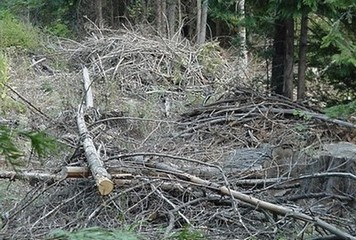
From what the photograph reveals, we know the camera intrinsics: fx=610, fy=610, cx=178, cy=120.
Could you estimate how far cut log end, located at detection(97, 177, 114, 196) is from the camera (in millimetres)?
4559

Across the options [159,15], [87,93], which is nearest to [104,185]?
[87,93]

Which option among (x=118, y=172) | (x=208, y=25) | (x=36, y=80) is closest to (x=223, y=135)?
(x=118, y=172)

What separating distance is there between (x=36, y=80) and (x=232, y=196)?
24.5 feet

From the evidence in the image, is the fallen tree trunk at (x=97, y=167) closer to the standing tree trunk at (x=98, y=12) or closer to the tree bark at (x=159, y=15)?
the tree bark at (x=159, y=15)

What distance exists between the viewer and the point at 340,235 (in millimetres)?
3910

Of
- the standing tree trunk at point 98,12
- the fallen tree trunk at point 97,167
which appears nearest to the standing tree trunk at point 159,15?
the standing tree trunk at point 98,12

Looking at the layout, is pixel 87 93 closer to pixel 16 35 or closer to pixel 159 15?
pixel 16 35

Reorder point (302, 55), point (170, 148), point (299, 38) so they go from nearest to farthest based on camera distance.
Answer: point (170, 148) < point (302, 55) < point (299, 38)

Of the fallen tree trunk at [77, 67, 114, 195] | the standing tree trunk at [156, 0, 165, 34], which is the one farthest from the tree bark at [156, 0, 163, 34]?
the fallen tree trunk at [77, 67, 114, 195]

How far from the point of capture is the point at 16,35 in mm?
13547

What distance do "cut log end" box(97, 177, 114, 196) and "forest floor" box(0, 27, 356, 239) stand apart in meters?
0.15

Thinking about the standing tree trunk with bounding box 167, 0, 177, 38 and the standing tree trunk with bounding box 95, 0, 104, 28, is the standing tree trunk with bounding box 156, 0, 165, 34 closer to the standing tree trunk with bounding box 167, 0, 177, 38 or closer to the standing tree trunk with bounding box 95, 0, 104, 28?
the standing tree trunk with bounding box 167, 0, 177, 38

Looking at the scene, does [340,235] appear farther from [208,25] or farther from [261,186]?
[208,25]

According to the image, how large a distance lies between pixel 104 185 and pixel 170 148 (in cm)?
270
